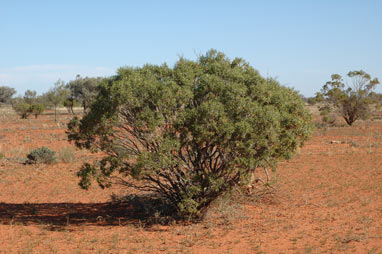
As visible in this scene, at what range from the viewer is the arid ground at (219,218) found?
882cm

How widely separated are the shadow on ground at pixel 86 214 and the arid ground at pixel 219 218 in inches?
1.2

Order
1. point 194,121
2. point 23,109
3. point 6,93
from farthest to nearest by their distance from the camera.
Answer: point 6,93, point 23,109, point 194,121

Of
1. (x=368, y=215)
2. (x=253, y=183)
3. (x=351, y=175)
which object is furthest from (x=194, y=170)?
(x=351, y=175)

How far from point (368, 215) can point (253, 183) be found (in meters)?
3.78

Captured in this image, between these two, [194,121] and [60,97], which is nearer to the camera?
[194,121]

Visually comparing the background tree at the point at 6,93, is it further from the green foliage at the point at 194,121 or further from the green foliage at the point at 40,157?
the green foliage at the point at 194,121

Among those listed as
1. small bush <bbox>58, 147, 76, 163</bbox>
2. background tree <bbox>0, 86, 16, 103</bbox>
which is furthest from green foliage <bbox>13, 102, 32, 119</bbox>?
background tree <bbox>0, 86, 16, 103</bbox>

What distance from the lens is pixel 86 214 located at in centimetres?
1220

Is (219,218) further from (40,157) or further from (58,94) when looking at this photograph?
(58,94)

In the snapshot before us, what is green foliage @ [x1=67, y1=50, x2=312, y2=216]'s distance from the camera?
8.70 m

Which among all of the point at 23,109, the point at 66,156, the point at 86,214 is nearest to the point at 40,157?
the point at 66,156

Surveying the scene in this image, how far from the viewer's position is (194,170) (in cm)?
1001

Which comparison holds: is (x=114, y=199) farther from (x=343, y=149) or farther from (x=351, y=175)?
(x=343, y=149)

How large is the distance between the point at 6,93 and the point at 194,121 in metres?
99.8
